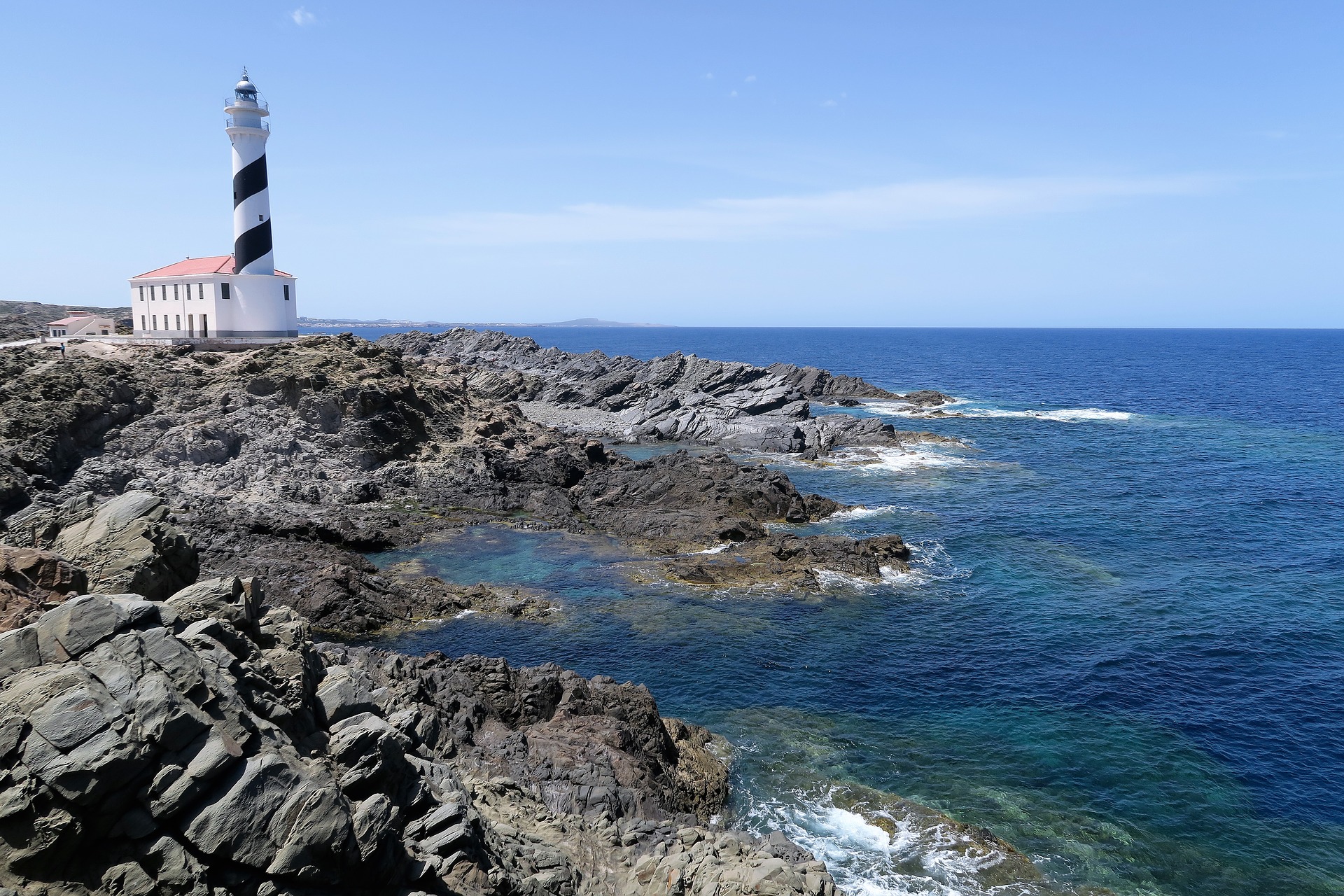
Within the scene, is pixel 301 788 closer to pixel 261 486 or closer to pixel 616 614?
pixel 616 614

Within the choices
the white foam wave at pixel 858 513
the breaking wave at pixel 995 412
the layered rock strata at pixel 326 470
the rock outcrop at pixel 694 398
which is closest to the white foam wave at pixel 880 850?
the layered rock strata at pixel 326 470

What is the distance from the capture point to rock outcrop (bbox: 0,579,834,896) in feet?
30.8

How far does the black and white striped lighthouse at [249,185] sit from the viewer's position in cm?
5206

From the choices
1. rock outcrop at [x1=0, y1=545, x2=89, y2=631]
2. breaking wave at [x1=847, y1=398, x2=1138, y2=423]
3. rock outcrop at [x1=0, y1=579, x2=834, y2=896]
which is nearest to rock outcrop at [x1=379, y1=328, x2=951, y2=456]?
breaking wave at [x1=847, y1=398, x2=1138, y2=423]

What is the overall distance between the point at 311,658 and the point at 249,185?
48.7m

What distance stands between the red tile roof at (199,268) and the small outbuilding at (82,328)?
6.76 m

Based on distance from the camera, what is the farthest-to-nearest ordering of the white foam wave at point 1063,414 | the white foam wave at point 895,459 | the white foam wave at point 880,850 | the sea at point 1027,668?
the white foam wave at point 1063,414 → the white foam wave at point 895,459 → the sea at point 1027,668 → the white foam wave at point 880,850

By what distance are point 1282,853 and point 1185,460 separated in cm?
5096

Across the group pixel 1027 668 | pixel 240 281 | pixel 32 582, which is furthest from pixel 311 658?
pixel 240 281

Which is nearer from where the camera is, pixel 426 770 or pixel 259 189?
pixel 426 770

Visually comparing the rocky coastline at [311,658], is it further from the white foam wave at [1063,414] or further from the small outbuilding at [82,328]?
the white foam wave at [1063,414]

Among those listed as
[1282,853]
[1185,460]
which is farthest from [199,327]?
[1185,460]

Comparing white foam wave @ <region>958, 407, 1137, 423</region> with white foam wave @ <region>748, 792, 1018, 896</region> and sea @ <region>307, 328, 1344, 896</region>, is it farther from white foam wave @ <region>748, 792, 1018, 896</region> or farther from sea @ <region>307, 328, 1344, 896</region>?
white foam wave @ <region>748, 792, 1018, 896</region>

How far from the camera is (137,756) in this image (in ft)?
31.3
